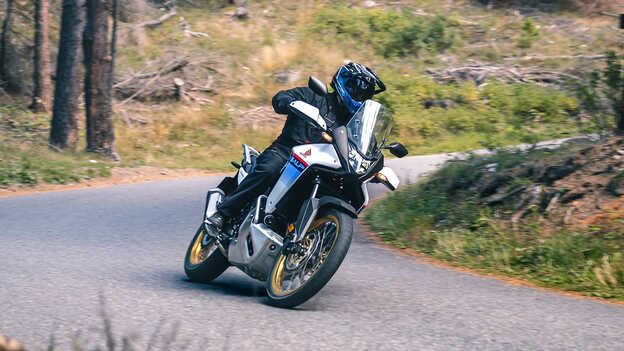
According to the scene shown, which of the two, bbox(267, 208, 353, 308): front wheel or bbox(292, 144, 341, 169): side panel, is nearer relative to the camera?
bbox(267, 208, 353, 308): front wheel

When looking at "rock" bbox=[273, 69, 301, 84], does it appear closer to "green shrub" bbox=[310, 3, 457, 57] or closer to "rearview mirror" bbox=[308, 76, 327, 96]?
"green shrub" bbox=[310, 3, 457, 57]

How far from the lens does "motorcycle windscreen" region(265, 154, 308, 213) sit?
5633mm

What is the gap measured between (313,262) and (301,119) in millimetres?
1315

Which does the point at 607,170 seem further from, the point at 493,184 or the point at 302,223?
the point at 302,223

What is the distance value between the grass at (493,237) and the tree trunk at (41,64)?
1607 cm

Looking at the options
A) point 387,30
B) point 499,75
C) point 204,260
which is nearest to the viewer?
point 204,260

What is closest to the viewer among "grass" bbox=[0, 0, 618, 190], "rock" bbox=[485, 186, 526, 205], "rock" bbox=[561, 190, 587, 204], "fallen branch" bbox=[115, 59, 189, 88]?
"rock" bbox=[561, 190, 587, 204]

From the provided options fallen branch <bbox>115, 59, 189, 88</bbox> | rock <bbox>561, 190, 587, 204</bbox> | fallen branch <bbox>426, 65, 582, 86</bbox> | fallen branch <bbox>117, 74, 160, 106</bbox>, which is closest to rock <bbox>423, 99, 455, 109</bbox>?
fallen branch <bbox>426, 65, 582, 86</bbox>

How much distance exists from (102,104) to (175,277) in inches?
465

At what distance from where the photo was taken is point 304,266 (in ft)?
17.6

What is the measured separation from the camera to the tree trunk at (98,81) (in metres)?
17.5

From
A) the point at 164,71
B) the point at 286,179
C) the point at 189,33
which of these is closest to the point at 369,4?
the point at 189,33

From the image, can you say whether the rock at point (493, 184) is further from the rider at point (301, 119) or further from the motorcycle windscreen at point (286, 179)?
the motorcycle windscreen at point (286, 179)

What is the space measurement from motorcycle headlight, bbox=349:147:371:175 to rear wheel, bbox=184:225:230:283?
1628 millimetres
